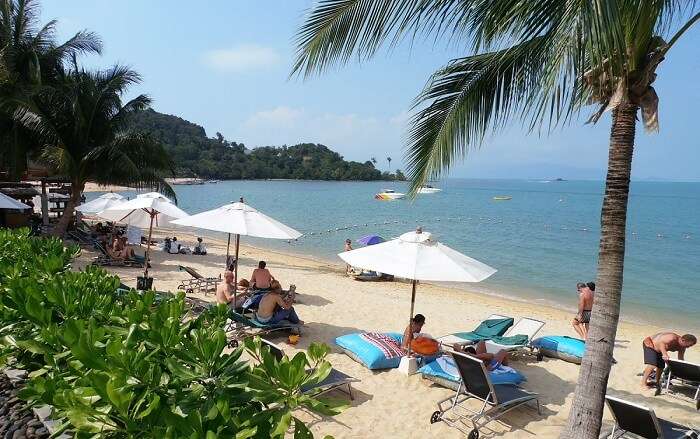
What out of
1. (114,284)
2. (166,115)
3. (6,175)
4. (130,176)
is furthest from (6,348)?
(166,115)

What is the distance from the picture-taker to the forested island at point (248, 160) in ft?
397

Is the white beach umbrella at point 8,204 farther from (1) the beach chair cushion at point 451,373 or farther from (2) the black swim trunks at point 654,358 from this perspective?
(2) the black swim trunks at point 654,358

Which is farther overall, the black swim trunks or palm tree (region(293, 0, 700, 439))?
the black swim trunks

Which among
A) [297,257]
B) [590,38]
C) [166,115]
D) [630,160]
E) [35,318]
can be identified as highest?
[166,115]

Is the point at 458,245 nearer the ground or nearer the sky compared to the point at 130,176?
nearer the ground

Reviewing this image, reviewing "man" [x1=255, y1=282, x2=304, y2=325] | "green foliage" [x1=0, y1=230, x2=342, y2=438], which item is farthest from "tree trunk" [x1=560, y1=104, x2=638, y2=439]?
"man" [x1=255, y1=282, x2=304, y2=325]

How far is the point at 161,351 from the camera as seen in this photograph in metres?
2.74

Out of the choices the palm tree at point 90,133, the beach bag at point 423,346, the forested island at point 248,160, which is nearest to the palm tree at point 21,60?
the palm tree at point 90,133

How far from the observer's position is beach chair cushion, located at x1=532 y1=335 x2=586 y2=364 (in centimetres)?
768

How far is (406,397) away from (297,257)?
1785 centimetres

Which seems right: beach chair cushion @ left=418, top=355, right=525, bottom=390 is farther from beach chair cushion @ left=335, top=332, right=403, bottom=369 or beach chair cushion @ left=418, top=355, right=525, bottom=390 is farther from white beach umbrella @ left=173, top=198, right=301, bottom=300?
white beach umbrella @ left=173, top=198, right=301, bottom=300

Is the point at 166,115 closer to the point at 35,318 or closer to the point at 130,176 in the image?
the point at 130,176

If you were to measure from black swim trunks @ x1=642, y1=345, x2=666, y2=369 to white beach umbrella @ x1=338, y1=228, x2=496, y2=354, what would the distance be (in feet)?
8.16

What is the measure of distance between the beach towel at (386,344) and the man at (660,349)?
3.33 meters
